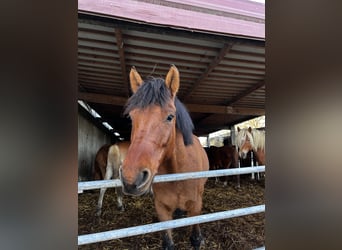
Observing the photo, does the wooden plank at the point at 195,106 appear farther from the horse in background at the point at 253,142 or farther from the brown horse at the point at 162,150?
the brown horse at the point at 162,150

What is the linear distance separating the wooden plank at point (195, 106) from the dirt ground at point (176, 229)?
1133mm

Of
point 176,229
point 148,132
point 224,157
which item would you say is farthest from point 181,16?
point 224,157

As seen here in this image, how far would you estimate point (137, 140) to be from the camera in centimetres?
110

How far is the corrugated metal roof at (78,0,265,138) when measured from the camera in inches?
56.5

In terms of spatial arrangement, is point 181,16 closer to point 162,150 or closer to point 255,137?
point 162,150

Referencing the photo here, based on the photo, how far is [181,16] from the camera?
1237mm

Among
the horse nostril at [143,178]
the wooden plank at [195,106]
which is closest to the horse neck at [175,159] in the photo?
the horse nostril at [143,178]

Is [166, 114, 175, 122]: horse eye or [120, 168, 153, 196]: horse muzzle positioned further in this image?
[166, 114, 175, 122]: horse eye

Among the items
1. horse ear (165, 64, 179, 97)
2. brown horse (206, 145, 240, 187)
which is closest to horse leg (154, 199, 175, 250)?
horse ear (165, 64, 179, 97)

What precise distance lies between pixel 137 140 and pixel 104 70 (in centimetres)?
133

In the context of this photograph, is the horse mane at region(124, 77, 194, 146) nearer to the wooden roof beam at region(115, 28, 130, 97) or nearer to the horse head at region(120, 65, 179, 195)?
the horse head at region(120, 65, 179, 195)

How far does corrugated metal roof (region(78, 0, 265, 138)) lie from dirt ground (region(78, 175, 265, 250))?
1.19m

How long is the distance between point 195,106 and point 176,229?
1719mm
